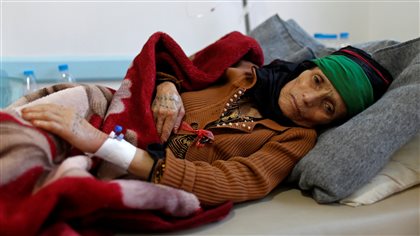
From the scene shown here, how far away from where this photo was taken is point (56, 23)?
73.2 inches

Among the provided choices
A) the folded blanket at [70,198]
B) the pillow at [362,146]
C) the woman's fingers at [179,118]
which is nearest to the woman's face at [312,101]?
the pillow at [362,146]

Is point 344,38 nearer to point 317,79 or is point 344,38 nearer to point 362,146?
point 317,79

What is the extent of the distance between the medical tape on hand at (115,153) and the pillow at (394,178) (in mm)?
499

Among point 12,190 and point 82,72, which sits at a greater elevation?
point 12,190

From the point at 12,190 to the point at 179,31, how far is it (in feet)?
5.07

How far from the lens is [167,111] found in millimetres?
1027

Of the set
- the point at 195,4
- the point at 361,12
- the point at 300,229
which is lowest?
the point at 300,229

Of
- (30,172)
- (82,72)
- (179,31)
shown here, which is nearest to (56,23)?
(82,72)

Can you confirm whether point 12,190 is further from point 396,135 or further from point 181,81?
point 396,135

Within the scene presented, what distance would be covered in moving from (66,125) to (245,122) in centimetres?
52

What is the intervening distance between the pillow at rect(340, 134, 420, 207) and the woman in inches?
6.7

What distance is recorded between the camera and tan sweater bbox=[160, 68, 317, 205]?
2.66 ft

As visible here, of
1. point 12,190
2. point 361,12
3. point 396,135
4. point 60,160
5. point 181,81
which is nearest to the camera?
point 12,190

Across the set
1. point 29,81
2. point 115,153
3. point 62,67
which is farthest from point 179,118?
point 29,81
